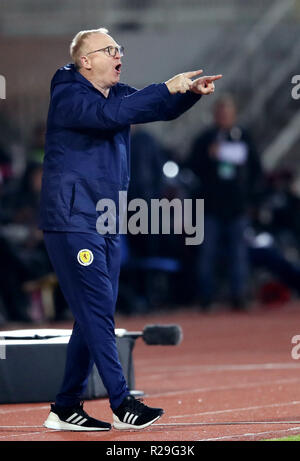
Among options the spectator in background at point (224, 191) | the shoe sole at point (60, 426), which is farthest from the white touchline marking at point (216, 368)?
the spectator in background at point (224, 191)

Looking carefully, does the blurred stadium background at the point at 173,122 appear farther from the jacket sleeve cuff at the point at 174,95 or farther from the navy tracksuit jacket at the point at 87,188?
the jacket sleeve cuff at the point at 174,95

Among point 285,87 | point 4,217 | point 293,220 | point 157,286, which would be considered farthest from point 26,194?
point 285,87

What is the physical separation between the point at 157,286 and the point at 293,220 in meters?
2.28

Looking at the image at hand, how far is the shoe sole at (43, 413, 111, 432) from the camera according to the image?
6.97 metres

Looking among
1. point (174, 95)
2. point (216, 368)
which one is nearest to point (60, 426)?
point (174, 95)

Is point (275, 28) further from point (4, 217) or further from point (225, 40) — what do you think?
point (4, 217)

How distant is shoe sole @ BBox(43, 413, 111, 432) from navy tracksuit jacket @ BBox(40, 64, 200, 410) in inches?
11.1

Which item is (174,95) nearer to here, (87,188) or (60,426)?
(87,188)

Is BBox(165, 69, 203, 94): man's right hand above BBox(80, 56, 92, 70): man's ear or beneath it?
beneath

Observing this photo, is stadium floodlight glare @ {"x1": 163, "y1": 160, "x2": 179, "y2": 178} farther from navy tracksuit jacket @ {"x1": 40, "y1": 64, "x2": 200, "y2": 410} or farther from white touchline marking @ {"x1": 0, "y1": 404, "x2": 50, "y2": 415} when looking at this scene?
navy tracksuit jacket @ {"x1": 40, "y1": 64, "x2": 200, "y2": 410}

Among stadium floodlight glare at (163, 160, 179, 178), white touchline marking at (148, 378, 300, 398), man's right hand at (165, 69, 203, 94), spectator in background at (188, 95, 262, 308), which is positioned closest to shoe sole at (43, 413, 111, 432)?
white touchline marking at (148, 378, 300, 398)

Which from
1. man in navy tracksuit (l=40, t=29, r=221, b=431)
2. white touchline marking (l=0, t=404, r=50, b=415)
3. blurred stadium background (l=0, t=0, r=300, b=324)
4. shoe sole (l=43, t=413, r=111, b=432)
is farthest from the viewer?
blurred stadium background (l=0, t=0, r=300, b=324)

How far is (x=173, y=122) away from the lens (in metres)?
20.9

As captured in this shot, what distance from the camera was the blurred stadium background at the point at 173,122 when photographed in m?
14.6
